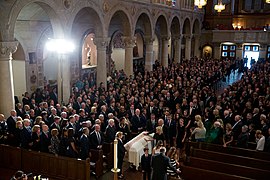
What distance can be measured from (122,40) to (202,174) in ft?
53.8

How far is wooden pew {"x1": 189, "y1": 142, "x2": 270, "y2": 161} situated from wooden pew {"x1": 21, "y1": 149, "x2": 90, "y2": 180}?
3843 mm

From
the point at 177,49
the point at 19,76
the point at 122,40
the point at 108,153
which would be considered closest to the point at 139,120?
the point at 108,153

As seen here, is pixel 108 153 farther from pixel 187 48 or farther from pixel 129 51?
pixel 187 48

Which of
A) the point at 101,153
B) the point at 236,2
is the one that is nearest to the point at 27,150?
the point at 101,153

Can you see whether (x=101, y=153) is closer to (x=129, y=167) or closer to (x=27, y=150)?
(x=129, y=167)

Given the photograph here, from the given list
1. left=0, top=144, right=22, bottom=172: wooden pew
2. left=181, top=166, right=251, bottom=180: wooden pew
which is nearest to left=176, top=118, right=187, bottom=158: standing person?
left=181, top=166, right=251, bottom=180: wooden pew

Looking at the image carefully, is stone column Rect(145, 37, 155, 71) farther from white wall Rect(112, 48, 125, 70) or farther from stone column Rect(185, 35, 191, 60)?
stone column Rect(185, 35, 191, 60)

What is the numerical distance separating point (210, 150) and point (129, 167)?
2.90 metres

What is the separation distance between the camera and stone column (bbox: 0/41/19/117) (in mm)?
12016

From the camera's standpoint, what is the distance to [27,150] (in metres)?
9.87

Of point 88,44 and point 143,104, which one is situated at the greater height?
point 88,44

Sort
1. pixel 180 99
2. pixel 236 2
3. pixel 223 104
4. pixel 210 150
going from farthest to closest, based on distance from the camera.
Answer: pixel 236 2 → pixel 180 99 → pixel 223 104 → pixel 210 150

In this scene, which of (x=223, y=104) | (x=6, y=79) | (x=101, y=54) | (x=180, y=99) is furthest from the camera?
(x=101, y=54)

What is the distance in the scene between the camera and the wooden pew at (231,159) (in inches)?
367
